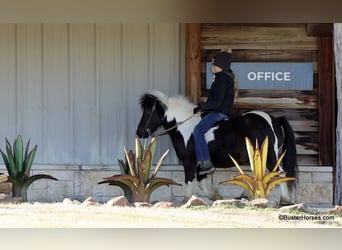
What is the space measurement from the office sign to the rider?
0.68 meters

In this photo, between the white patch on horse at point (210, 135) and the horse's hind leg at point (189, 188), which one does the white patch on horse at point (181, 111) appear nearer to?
the white patch on horse at point (210, 135)

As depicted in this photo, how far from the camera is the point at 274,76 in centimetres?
816

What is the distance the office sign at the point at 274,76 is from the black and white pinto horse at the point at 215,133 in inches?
26.5

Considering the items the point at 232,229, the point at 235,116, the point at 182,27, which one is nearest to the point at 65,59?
the point at 182,27

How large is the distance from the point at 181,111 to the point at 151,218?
1284mm

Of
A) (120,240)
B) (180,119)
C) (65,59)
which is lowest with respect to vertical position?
(120,240)

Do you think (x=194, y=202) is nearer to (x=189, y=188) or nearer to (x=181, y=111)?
(x=189, y=188)

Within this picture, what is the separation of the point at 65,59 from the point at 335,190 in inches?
123

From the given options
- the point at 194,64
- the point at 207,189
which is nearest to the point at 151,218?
the point at 207,189

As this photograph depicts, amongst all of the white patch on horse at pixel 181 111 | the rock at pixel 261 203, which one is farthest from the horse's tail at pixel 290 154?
the white patch on horse at pixel 181 111
